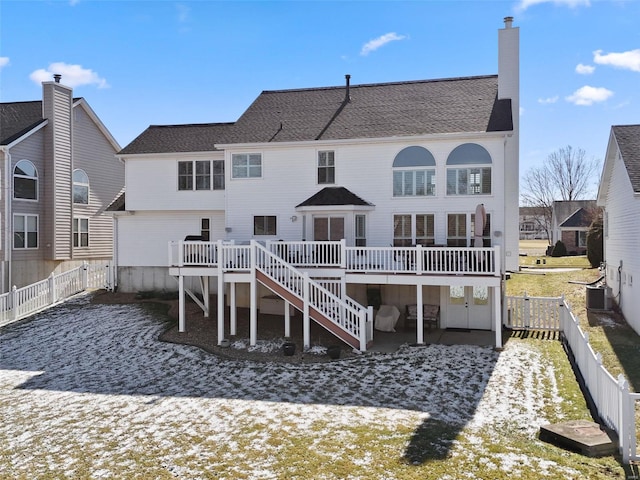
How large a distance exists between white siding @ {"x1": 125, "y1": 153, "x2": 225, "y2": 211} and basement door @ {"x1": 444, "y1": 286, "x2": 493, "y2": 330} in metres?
10.9

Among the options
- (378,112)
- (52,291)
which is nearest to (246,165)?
(378,112)

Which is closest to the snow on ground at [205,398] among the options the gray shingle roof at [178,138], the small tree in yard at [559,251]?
the gray shingle roof at [178,138]

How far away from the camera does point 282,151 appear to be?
1978 cm

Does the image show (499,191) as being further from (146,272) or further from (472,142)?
(146,272)

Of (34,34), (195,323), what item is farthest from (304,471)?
(34,34)

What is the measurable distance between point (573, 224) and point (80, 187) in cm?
4521

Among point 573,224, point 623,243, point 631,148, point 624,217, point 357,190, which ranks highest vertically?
point 631,148

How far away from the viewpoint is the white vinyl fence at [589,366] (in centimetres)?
772

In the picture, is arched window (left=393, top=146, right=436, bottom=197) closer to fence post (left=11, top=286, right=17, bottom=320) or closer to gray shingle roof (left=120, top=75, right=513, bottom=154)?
gray shingle roof (left=120, top=75, right=513, bottom=154)

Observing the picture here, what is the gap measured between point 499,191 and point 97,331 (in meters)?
15.6

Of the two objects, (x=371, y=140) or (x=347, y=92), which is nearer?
(x=371, y=140)

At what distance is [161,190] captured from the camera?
2262cm

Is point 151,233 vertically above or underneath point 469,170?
underneath

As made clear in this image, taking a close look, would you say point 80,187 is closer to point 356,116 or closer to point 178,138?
point 178,138
